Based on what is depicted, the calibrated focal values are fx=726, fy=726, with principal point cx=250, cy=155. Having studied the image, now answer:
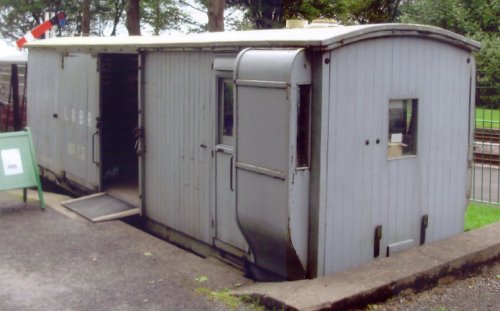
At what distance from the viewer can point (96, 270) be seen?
7430mm

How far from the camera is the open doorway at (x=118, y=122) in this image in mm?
10750

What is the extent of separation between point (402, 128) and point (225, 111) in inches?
72.1

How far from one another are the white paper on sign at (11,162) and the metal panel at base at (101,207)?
871 millimetres

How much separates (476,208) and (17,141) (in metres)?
6.63

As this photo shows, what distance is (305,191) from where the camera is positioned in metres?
6.39

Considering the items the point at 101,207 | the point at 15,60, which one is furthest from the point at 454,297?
the point at 15,60

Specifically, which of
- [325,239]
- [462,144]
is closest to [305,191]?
[325,239]

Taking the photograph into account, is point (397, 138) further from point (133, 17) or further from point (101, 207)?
point (133, 17)

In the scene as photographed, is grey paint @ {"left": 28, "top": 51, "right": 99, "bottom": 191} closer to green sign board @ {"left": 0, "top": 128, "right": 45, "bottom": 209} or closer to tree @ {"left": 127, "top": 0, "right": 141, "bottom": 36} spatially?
green sign board @ {"left": 0, "top": 128, "right": 45, "bottom": 209}

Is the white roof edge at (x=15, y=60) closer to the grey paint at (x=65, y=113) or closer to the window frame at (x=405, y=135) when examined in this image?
the grey paint at (x=65, y=113)

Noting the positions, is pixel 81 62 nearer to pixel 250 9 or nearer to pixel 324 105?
pixel 324 105

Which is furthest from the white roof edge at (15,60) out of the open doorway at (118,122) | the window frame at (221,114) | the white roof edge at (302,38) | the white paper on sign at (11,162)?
the window frame at (221,114)

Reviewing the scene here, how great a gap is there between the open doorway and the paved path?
4.87 ft

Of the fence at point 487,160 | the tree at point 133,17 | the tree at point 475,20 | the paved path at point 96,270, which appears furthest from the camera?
the tree at point 475,20
